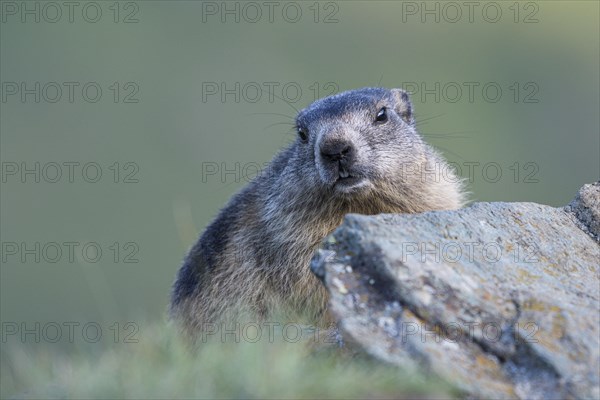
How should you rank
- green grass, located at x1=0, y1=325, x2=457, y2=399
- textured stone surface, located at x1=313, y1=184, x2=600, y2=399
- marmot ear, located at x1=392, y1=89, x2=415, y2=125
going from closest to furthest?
1. green grass, located at x1=0, y1=325, x2=457, y2=399
2. textured stone surface, located at x1=313, y1=184, x2=600, y2=399
3. marmot ear, located at x1=392, y1=89, x2=415, y2=125

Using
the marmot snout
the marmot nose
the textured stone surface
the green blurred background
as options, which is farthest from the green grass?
the green blurred background

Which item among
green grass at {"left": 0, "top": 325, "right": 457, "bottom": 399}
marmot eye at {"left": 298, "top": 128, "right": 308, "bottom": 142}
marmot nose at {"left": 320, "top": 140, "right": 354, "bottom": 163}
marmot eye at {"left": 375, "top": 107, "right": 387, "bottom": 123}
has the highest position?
marmot eye at {"left": 375, "top": 107, "right": 387, "bottom": 123}

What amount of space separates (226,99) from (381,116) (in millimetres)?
38808

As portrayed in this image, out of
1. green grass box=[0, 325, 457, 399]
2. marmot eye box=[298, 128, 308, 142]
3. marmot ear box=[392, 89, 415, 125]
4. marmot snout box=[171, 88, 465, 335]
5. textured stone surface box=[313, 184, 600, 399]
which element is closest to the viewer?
green grass box=[0, 325, 457, 399]

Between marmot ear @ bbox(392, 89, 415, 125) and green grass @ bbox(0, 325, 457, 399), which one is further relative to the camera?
marmot ear @ bbox(392, 89, 415, 125)

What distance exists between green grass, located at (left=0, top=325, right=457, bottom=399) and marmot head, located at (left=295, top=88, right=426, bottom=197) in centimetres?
250

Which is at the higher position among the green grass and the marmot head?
the marmot head

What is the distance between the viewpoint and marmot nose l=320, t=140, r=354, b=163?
8.63 meters

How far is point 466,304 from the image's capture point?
6277 millimetres

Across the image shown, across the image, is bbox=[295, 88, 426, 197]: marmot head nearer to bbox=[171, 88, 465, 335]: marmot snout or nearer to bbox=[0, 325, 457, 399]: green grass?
bbox=[171, 88, 465, 335]: marmot snout

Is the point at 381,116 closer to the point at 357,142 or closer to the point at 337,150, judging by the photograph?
the point at 357,142

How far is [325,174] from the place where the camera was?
8758mm

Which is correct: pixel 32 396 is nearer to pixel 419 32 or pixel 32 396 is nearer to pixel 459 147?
pixel 459 147

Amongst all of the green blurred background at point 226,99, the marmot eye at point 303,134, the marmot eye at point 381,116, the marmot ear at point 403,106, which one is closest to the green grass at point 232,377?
the marmot eye at point 303,134
